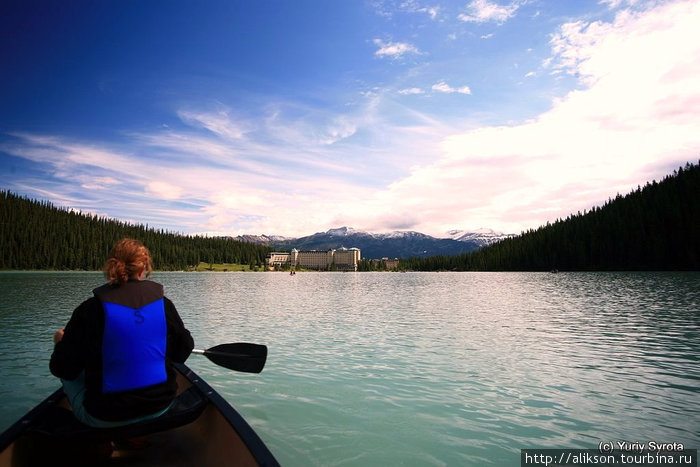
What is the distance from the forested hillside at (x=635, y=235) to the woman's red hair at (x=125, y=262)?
14441 centimetres

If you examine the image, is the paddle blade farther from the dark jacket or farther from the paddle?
the dark jacket

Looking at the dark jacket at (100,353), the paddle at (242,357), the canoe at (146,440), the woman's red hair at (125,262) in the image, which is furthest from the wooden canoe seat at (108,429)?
the woman's red hair at (125,262)

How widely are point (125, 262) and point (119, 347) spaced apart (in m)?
1.08

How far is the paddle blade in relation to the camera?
8.16 meters

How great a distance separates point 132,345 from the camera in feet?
17.0

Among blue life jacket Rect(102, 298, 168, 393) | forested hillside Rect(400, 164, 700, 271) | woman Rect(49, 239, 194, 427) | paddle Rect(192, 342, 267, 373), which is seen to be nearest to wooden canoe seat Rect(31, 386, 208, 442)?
woman Rect(49, 239, 194, 427)

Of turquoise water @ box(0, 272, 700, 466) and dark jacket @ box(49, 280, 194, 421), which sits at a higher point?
dark jacket @ box(49, 280, 194, 421)

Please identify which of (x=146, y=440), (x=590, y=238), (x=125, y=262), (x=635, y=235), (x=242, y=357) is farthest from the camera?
(x=590, y=238)

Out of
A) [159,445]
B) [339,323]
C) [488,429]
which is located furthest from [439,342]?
[159,445]

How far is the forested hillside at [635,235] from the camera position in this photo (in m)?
121

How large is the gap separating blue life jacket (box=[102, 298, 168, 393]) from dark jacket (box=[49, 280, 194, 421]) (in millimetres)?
26

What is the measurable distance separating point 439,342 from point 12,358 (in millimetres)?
17890

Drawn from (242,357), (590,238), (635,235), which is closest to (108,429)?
(242,357)

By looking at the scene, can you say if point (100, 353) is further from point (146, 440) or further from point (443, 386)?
point (443, 386)
